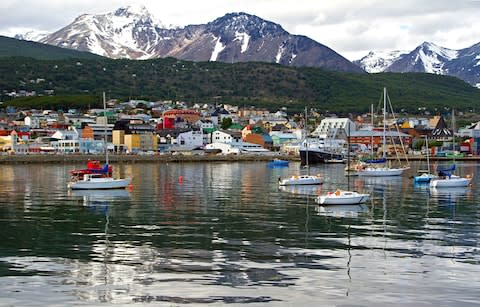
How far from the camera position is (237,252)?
21609mm

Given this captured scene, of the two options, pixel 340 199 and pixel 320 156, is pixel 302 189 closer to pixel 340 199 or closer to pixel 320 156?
pixel 340 199

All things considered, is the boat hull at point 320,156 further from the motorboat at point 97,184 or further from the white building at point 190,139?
the motorboat at point 97,184

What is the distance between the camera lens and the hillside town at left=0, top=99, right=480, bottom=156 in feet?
369

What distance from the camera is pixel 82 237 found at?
81.7ft

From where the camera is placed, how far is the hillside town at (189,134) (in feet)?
369

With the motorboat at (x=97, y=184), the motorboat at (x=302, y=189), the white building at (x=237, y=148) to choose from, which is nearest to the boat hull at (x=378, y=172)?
the motorboat at (x=302, y=189)

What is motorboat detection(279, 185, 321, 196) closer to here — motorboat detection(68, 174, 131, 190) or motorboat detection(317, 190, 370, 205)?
motorboat detection(317, 190, 370, 205)

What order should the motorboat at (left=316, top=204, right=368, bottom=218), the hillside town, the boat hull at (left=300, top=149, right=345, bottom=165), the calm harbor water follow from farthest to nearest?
the hillside town → the boat hull at (left=300, top=149, right=345, bottom=165) → the motorboat at (left=316, top=204, right=368, bottom=218) → the calm harbor water

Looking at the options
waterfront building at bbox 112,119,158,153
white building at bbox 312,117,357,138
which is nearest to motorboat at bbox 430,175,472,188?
waterfront building at bbox 112,119,158,153

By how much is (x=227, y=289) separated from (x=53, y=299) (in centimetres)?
407

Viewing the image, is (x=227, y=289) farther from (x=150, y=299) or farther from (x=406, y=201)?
(x=406, y=201)

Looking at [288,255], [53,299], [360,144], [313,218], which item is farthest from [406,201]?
[360,144]

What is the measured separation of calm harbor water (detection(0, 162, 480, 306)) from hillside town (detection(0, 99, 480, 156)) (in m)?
64.0

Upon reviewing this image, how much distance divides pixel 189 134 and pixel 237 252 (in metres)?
105
